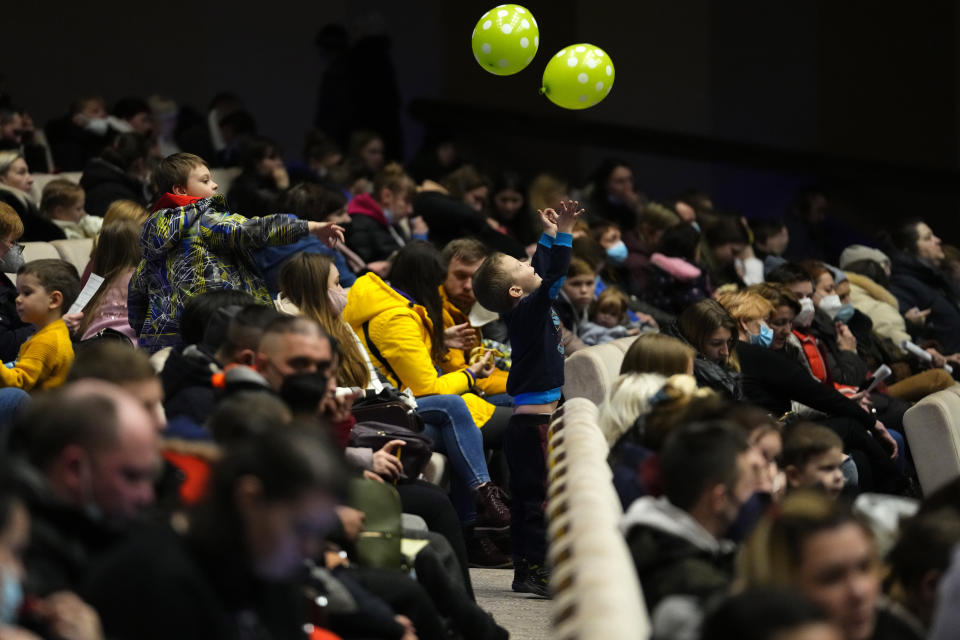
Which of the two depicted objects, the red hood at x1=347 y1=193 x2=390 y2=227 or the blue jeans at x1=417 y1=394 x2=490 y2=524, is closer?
the blue jeans at x1=417 y1=394 x2=490 y2=524

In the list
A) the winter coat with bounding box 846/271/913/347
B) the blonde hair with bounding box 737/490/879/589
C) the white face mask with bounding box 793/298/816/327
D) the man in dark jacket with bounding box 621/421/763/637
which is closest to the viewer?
the blonde hair with bounding box 737/490/879/589

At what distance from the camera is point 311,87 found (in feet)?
43.4

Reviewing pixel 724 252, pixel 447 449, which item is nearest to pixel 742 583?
pixel 447 449

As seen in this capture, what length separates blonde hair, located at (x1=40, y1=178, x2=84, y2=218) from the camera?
8258 mm

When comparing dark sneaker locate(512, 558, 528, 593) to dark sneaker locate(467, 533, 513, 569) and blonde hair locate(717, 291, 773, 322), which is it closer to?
dark sneaker locate(467, 533, 513, 569)

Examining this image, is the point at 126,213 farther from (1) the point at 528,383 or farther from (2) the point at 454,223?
(2) the point at 454,223

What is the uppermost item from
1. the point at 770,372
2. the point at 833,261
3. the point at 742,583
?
the point at 742,583

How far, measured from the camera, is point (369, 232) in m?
8.91

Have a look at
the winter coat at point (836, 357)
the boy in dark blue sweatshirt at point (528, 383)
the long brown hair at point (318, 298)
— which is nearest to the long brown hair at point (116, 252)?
the long brown hair at point (318, 298)

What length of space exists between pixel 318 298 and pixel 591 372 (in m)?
1.33

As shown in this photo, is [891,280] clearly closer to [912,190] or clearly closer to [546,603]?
[912,190]

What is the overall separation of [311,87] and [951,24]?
5.73 meters

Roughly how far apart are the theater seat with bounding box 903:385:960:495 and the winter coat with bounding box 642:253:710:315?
117 inches

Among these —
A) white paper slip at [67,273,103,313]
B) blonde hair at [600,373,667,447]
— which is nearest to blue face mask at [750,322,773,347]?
blonde hair at [600,373,667,447]
